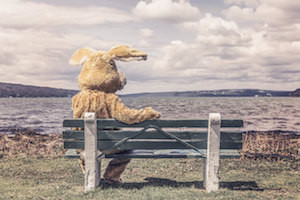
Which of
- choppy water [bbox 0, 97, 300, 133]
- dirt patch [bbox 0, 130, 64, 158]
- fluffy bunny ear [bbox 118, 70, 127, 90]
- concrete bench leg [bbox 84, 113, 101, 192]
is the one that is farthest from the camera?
choppy water [bbox 0, 97, 300, 133]

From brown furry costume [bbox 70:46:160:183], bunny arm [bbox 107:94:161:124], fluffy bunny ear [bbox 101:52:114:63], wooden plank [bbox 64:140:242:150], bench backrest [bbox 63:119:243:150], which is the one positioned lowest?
wooden plank [bbox 64:140:242:150]

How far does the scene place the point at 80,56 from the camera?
677 centimetres

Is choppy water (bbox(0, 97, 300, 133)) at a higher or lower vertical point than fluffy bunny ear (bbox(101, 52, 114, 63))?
lower

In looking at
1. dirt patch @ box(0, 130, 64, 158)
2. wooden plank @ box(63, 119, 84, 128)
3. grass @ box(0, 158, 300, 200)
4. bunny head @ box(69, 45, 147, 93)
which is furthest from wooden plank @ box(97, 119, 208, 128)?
dirt patch @ box(0, 130, 64, 158)

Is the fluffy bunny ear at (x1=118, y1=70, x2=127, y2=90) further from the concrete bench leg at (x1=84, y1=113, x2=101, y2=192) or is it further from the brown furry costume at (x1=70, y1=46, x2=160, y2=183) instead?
the concrete bench leg at (x1=84, y1=113, x2=101, y2=192)

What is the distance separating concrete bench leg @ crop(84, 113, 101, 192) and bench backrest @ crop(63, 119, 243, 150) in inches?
5.0

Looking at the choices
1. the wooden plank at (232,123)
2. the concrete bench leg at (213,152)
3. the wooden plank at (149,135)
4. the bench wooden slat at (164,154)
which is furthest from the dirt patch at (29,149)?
the wooden plank at (232,123)

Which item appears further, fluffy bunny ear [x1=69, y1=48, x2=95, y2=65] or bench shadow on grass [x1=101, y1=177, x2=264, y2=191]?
fluffy bunny ear [x1=69, y1=48, x2=95, y2=65]

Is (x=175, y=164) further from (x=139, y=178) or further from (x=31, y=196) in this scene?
(x=31, y=196)

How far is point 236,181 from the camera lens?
274 inches

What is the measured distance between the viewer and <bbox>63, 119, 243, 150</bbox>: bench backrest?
5730 mm

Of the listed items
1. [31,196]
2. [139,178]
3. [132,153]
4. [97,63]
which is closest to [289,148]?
[139,178]

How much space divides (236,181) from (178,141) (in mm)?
2032

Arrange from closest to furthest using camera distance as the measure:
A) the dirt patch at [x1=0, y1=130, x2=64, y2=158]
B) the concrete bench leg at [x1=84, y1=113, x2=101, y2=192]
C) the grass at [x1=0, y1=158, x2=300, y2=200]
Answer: the concrete bench leg at [x1=84, y1=113, x2=101, y2=192] < the grass at [x1=0, y1=158, x2=300, y2=200] < the dirt patch at [x1=0, y1=130, x2=64, y2=158]
